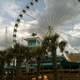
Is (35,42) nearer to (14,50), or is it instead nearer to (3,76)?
(3,76)

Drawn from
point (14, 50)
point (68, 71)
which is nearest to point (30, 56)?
point (14, 50)

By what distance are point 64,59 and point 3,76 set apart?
574 inches

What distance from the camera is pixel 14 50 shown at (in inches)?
2447

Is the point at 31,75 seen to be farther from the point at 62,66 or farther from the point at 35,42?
the point at 35,42

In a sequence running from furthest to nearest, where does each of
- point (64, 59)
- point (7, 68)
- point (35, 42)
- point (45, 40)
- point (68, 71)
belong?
point (35, 42), point (7, 68), point (64, 59), point (68, 71), point (45, 40)

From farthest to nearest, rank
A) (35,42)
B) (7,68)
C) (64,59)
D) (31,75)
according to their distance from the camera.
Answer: (35,42) < (7,68) < (64,59) < (31,75)

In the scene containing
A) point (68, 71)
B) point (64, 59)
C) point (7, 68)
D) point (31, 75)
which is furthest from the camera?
point (7, 68)

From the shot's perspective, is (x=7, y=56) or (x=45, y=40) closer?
(x=45, y=40)

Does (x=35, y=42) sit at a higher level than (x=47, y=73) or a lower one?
higher

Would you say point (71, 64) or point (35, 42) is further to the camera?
point (35, 42)

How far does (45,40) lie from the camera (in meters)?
49.0

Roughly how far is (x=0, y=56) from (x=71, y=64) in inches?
611

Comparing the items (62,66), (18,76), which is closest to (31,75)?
(18,76)

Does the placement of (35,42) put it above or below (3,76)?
above
